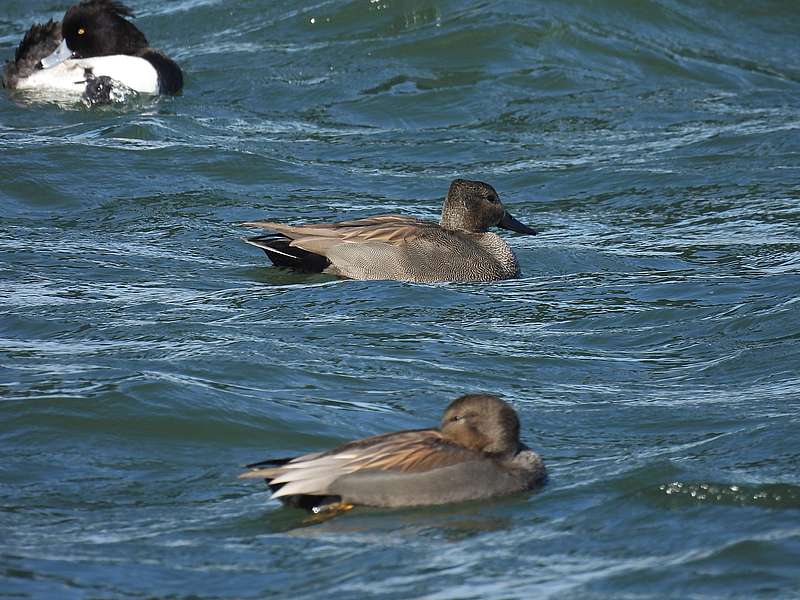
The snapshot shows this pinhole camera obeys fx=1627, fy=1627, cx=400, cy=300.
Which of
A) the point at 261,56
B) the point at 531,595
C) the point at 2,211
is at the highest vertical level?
the point at 261,56

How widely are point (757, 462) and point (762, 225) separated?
5.96 m

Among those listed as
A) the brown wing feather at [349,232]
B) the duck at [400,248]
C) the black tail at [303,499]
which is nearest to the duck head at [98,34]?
the duck at [400,248]

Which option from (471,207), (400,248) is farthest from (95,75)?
(400,248)

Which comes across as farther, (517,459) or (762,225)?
(762,225)

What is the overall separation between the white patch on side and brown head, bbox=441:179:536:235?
653 cm

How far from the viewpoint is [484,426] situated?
7.34 meters

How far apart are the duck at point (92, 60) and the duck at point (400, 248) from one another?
6.31m

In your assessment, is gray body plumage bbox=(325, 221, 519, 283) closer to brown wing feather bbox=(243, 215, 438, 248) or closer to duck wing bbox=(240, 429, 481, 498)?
brown wing feather bbox=(243, 215, 438, 248)

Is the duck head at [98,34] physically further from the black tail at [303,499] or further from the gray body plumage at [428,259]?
the black tail at [303,499]

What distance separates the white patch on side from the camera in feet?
58.7

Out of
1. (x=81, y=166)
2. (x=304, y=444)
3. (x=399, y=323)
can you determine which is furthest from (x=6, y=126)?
(x=304, y=444)

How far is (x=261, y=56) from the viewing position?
761 inches

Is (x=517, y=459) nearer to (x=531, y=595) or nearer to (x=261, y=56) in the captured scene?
(x=531, y=595)

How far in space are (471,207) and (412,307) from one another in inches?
55.2
